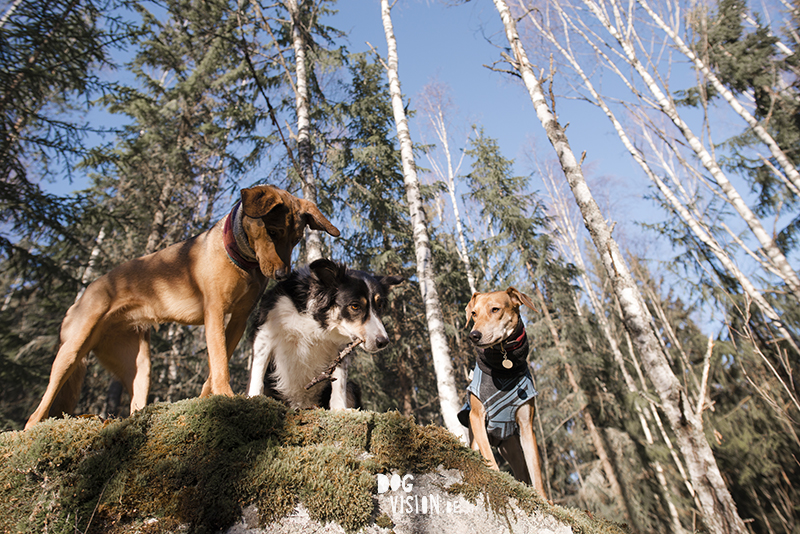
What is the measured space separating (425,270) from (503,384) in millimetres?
3627

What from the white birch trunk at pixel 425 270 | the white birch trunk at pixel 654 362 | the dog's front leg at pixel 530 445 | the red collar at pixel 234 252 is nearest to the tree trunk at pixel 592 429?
the white birch trunk at pixel 425 270

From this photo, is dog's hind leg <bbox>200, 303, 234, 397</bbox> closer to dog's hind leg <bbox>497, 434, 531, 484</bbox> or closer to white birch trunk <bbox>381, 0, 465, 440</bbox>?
dog's hind leg <bbox>497, 434, 531, 484</bbox>

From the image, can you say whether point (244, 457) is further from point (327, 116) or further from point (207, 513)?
point (327, 116)

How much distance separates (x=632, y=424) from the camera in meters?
14.8

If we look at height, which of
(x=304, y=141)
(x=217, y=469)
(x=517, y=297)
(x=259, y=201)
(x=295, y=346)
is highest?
(x=304, y=141)

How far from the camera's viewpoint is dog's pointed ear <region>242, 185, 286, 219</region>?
115 inches

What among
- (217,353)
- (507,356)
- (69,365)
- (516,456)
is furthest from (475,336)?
(69,365)

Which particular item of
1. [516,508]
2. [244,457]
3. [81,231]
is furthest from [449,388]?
[81,231]

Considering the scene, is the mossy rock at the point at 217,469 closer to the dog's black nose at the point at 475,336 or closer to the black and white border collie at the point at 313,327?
the black and white border collie at the point at 313,327

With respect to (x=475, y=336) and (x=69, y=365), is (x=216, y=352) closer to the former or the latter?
(x=69, y=365)

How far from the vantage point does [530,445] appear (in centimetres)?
341

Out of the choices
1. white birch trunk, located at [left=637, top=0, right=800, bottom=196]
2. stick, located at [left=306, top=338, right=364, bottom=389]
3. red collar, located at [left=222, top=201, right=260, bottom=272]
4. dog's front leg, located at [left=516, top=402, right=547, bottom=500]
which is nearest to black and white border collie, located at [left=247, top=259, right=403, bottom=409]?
stick, located at [left=306, top=338, right=364, bottom=389]

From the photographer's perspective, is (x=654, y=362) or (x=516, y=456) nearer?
(x=516, y=456)

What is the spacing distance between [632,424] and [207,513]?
16.9m
